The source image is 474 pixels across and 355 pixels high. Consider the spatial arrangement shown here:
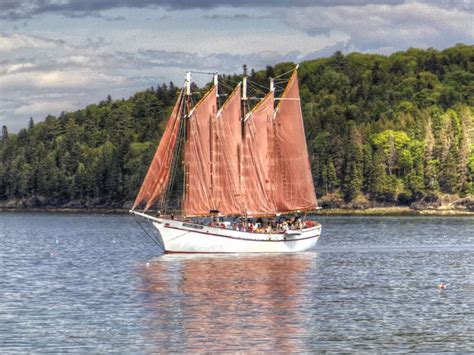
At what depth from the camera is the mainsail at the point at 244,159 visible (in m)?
99.2

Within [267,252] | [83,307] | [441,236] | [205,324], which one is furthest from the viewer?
[441,236]

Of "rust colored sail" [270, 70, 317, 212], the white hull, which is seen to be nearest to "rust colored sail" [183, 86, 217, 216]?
the white hull

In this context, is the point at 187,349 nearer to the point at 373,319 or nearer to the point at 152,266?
the point at 373,319

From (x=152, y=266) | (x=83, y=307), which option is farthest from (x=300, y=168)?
(x=83, y=307)

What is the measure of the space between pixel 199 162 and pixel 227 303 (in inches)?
1478

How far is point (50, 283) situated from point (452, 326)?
32.9m

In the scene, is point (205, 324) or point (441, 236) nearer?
point (205, 324)

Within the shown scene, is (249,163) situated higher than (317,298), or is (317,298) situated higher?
(249,163)

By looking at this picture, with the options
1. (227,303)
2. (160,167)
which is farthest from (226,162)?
(227,303)

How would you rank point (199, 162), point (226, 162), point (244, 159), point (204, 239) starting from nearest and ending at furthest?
point (204, 239) < point (199, 162) < point (226, 162) < point (244, 159)

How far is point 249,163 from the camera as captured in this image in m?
104

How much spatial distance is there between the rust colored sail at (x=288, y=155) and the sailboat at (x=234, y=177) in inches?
3.8

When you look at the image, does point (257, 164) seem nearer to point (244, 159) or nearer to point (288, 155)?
point (244, 159)

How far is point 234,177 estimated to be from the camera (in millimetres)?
102438
